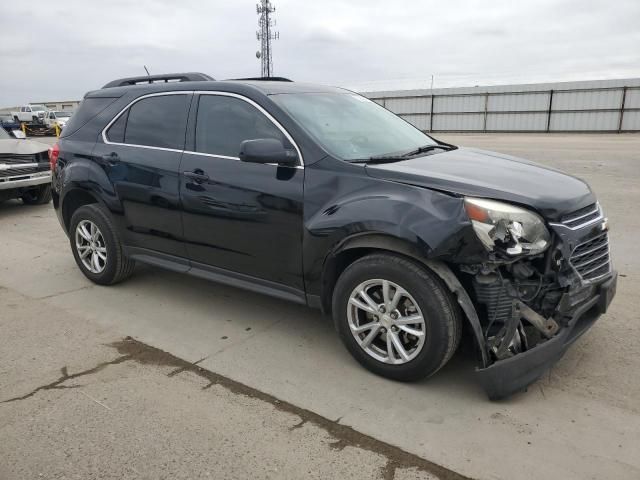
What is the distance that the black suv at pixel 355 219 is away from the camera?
294 centimetres

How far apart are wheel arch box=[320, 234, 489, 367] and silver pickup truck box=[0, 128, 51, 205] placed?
24.4ft

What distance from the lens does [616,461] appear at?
2543mm

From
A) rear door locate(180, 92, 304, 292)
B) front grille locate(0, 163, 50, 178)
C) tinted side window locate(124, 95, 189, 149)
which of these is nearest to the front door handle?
rear door locate(180, 92, 304, 292)

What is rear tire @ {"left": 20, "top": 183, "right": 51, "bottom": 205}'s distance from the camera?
9.77 metres

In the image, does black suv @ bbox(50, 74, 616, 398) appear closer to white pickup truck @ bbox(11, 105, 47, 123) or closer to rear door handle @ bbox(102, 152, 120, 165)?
rear door handle @ bbox(102, 152, 120, 165)

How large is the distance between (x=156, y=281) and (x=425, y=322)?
3210mm

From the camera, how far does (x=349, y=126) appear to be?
402 cm

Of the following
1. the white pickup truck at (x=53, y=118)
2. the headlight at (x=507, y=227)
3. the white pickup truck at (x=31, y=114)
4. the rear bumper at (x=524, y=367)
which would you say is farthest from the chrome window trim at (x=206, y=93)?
the white pickup truck at (x=31, y=114)

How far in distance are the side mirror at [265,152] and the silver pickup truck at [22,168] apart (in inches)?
275

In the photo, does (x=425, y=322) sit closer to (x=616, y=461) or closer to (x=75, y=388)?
(x=616, y=461)

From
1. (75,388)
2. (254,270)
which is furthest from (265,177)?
(75,388)

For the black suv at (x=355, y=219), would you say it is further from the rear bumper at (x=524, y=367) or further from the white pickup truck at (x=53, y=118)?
the white pickup truck at (x=53, y=118)

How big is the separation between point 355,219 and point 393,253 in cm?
31

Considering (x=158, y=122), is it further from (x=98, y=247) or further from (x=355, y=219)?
(x=355, y=219)
